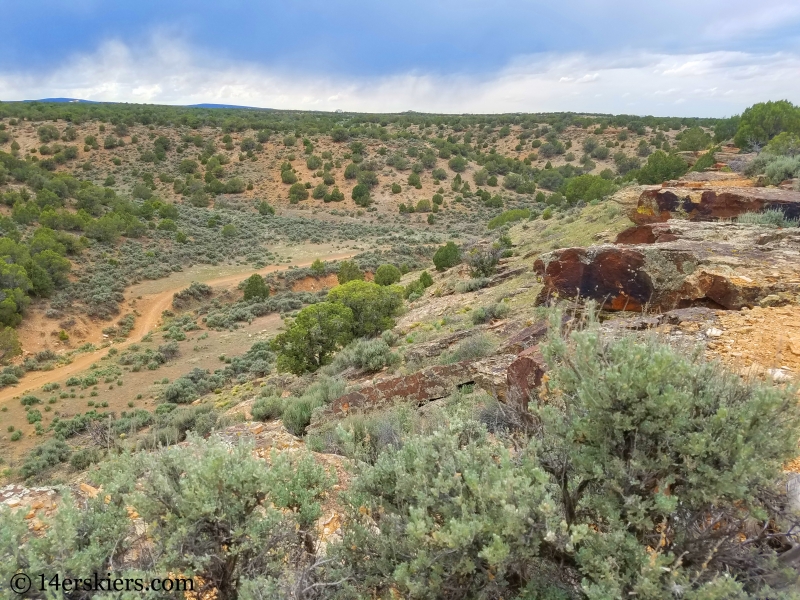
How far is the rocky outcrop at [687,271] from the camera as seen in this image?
618 cm

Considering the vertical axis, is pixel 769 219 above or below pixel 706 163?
below

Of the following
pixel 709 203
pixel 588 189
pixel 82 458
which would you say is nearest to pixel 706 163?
pixel 588 189

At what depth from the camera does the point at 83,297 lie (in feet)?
72.4

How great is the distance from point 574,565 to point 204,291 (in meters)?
24.9

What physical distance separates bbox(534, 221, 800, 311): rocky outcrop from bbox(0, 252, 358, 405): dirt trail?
56.3 feet

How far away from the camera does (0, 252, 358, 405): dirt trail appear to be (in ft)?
54.1

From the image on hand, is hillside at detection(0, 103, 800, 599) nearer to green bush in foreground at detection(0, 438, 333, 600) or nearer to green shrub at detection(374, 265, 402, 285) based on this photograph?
green bush in foreground at detection(0, 438, 333, 600)

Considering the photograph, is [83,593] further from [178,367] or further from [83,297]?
[83,297]

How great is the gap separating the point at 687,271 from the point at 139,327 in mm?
21770

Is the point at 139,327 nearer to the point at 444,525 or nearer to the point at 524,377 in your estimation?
the point at 524,377

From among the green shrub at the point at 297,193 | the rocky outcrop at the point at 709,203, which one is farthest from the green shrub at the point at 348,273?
the green shrub at the point at 297,193

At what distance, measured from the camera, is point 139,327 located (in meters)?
21.9

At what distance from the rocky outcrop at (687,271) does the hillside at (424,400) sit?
0.13 feet

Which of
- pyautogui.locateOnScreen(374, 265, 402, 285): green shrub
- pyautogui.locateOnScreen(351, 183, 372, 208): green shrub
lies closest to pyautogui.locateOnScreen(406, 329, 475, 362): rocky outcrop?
pyautogui.locateOnScreen(374, 265, 402, 285): green shrub
